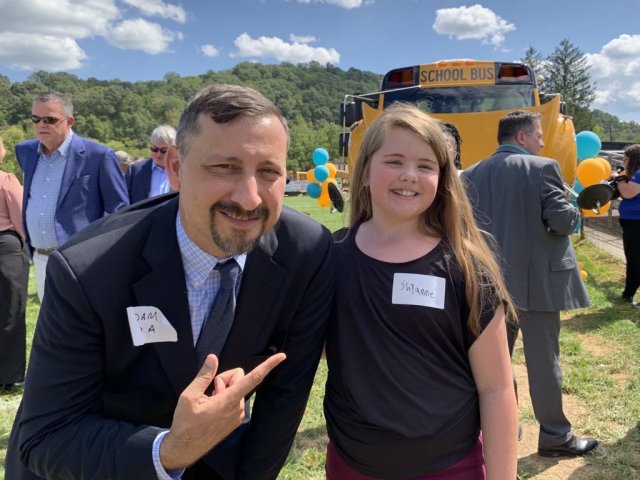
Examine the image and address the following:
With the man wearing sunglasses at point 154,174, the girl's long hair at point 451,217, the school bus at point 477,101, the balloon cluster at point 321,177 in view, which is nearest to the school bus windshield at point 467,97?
the school bus at point 477,101

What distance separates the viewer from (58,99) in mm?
3451

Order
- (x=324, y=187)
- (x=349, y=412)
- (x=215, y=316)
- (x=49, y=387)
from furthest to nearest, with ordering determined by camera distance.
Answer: (x=324, y=187) → (x=349, y=412) → (x=215, y=316) → (x=49, y=387)

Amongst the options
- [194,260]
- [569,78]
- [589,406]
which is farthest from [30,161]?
[569,78]

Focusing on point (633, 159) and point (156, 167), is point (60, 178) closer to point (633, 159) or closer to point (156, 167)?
point (156, 167)

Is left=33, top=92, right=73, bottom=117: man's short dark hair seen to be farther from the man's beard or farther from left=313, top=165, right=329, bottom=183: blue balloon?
left=313, top=165, right=329, bottom=183: blue balloon

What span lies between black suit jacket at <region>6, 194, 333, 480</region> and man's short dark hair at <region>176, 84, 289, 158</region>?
0.27 meters

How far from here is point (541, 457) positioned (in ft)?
10.1

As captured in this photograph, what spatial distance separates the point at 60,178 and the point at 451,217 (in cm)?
292

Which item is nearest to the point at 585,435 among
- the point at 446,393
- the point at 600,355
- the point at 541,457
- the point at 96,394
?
the point at 541,457

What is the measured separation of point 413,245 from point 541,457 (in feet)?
7.61

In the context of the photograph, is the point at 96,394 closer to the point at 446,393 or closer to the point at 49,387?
the point at 49,387

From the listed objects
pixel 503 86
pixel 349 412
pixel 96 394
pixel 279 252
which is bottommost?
pixel 349 412

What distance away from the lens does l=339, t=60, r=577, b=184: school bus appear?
6.62 meters

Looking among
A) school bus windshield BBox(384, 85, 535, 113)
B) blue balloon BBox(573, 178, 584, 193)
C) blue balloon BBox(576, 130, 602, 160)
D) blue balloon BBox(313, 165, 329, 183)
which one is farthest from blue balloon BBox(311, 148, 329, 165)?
blue balloon BBox(573, 178, 584, 193)
